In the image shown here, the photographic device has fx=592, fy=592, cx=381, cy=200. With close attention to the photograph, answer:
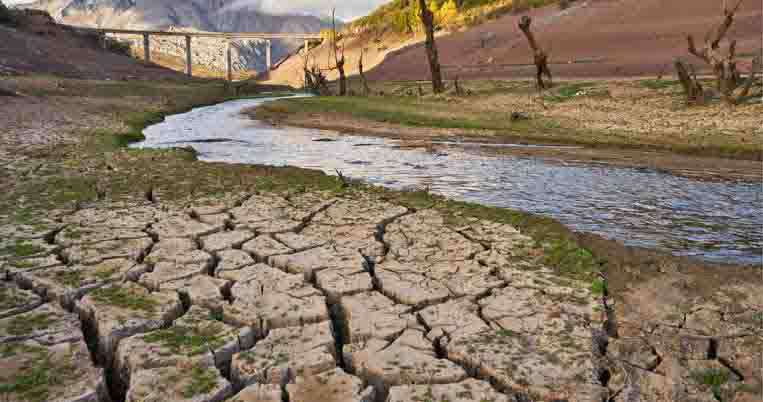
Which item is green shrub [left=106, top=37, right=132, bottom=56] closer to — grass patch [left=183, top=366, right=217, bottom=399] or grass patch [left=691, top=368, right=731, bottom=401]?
grass patch [left=183, top=366, right=217, bottom=399]

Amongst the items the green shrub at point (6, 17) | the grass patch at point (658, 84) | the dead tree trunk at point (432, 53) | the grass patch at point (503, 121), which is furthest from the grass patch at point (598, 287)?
the green shrub at point (6, 17)

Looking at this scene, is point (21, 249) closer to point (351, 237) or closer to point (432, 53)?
point (351, 237)

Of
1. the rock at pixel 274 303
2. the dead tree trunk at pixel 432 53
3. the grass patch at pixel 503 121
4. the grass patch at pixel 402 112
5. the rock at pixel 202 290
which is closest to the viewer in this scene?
the rock at pixel 274 303

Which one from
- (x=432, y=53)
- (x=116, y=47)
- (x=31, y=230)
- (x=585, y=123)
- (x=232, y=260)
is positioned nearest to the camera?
(x=232, y=260)

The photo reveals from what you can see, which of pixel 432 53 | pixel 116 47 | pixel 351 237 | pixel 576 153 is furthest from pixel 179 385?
pixel 116 47

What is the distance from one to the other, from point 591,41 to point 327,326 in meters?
28.2

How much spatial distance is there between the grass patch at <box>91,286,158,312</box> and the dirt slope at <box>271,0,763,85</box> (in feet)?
62.4

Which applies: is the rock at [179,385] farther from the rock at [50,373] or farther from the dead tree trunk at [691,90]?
the dead tree trunk at [691,90]

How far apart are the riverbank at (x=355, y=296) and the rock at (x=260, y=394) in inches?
0.8

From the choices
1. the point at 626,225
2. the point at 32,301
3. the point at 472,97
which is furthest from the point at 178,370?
the point at 472,97

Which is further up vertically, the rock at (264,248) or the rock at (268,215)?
the rock at (268,215)

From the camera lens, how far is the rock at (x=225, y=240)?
342cm

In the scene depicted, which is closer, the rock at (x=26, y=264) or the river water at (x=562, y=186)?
the rock at (x=26, y=264)

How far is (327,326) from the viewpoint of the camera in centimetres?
243
